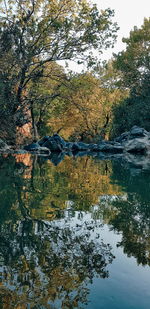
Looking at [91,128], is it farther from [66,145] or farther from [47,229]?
[47,229]

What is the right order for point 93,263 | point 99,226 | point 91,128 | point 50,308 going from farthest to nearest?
point 91,128 < point 99,226 < point 93,263 < point 50,308

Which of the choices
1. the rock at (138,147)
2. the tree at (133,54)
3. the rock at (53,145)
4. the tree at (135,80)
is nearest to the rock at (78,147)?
the rock at (53,145)

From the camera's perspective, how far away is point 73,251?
2971mm

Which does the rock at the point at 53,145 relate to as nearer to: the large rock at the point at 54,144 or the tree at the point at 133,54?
the large rock at the point at 54,144

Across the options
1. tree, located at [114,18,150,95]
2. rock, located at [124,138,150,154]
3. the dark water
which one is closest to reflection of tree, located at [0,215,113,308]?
the dark water

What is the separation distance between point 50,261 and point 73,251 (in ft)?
1.11

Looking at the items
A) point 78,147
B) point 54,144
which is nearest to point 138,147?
point 78,147

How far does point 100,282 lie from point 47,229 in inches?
57.1

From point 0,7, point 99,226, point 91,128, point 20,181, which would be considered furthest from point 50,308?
point 91,128

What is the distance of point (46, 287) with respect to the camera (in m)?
2.21

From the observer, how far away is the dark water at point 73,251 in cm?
211

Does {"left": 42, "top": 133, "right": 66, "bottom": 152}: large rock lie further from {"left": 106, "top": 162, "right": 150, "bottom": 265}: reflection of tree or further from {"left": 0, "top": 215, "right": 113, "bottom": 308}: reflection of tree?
{"left": 0, "top": 215, "right": 113, "bottom": 308}: reflection of tree

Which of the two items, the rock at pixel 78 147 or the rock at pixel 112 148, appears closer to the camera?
the rock at pixel 112 148

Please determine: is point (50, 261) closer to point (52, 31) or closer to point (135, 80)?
point (52, 31)
